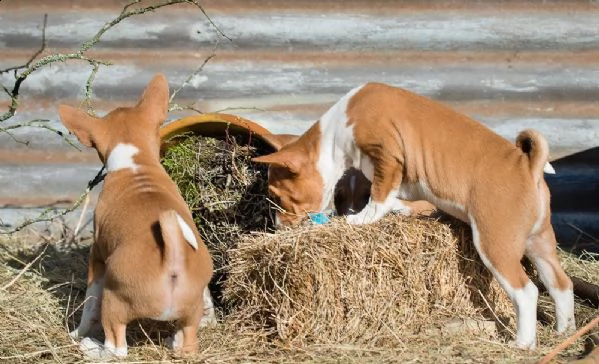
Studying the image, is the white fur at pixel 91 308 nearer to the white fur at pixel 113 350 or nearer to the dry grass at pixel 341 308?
the dry grass at pixel 341 308

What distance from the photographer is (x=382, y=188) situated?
244 inches

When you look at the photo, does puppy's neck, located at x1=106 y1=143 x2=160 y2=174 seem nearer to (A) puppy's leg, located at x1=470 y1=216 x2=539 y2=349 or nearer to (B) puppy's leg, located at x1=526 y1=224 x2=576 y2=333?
(A) puppy's leg, located at x1=470 y1=216 x2=539 y2=349

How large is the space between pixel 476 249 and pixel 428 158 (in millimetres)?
642

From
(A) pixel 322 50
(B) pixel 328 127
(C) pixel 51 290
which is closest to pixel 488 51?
(A) pixel 322 50

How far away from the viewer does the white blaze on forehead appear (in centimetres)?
588

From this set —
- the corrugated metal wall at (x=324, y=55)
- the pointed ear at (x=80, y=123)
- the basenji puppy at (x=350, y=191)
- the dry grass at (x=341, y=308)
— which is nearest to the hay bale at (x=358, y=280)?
the dry grass at (x=341, y=308)

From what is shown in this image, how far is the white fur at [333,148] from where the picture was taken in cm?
646

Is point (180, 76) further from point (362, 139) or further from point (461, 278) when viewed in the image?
point (461, 278)

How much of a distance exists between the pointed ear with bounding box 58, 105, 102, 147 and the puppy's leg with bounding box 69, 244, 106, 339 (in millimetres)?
673

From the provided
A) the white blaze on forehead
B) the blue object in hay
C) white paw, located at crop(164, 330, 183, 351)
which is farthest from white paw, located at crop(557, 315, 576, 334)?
the white blaze on forehead

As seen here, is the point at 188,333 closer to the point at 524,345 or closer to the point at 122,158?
the point at 122,158

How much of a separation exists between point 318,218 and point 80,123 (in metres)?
1.54

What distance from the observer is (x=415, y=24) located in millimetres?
7910

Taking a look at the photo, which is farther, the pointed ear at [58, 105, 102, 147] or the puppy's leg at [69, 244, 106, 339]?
the pointed ear at [58, 105, 102, 147]
